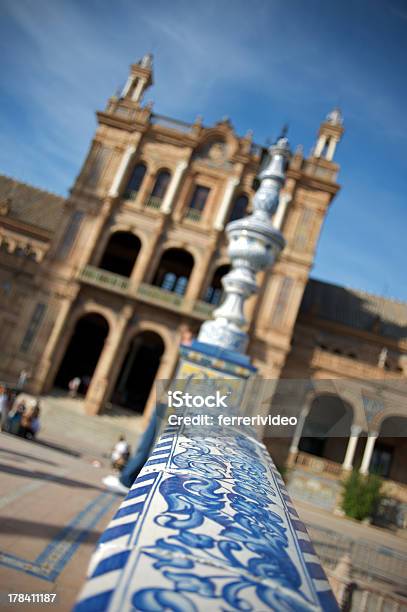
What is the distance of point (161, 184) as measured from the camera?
2314 centimetres

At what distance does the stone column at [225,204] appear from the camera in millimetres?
21969

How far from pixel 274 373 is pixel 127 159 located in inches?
520

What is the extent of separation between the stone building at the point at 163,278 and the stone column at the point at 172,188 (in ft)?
0.22

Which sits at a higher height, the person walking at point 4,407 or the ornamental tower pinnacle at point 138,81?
the ornamental tower pinnacle at point 138,81

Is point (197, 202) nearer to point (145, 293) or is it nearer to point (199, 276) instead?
point (199, 276)

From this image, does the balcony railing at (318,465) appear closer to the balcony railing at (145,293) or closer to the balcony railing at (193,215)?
the balcony railing at (145,293)

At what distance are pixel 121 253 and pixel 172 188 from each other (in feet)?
17.8

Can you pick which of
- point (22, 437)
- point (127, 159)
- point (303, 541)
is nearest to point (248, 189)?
point (127, 159)

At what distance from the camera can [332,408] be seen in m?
23.9

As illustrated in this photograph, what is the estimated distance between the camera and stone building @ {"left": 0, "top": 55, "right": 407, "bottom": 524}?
67.8 ft

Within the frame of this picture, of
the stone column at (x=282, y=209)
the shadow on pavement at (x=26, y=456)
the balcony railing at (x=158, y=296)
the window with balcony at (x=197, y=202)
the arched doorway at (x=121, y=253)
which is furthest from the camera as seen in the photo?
the arched doorway at (x=121, y=253)

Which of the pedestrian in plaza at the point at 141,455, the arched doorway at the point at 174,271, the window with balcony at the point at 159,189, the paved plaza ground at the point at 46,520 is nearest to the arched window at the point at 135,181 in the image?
the window with balcony at the point at 159,189

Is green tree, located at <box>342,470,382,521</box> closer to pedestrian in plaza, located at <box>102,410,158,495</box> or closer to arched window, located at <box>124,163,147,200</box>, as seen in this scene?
pedestrian in plaza, located at <box>102,410,158,495</box>

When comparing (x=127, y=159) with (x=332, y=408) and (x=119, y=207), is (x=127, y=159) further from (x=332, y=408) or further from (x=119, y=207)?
(x=332, y=408)
